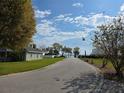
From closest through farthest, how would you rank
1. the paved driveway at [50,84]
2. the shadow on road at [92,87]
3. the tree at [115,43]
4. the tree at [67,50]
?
the paved driveway at [50,84]
the shadow on road at [92,87]
the tree at [115,43]
the tree at [67,50]

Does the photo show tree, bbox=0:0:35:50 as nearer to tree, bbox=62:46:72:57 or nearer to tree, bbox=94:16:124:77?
tree, bbox=94:16:124:77

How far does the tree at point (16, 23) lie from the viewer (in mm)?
28812

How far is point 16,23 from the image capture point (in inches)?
1147

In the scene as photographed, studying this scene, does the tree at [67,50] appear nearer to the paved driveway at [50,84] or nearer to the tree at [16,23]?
the tree at [16,23]

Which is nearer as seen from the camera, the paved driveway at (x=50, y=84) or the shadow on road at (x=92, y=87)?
the paved driveway at (x=50, y=84)

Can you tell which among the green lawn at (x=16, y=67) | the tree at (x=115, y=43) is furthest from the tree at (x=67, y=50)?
the tree at (x=115, y=43)

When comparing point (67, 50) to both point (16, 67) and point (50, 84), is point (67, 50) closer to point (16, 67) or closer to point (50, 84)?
point (16, 67)

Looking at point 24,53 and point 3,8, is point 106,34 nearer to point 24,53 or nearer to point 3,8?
point 3,8

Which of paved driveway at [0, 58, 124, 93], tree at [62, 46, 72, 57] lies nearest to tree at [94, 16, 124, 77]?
paved driveway at [0, 58, 124, 93]

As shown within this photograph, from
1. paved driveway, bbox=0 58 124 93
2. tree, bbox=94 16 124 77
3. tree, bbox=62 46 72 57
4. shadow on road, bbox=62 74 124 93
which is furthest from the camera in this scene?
tree, bbox=62 46 72 57

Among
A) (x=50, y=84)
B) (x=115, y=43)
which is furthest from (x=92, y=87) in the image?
(x=115, y=43)

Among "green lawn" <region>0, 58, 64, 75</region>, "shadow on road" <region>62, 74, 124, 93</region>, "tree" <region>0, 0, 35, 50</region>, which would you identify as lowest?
"shadow on road" <region>62, 74, 124, 93</region>

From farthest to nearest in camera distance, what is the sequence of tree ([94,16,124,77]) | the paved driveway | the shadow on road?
tree ([94,16,124,77])
the shadow on road
the paved driveway

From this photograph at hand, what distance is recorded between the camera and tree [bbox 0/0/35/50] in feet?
94.5
